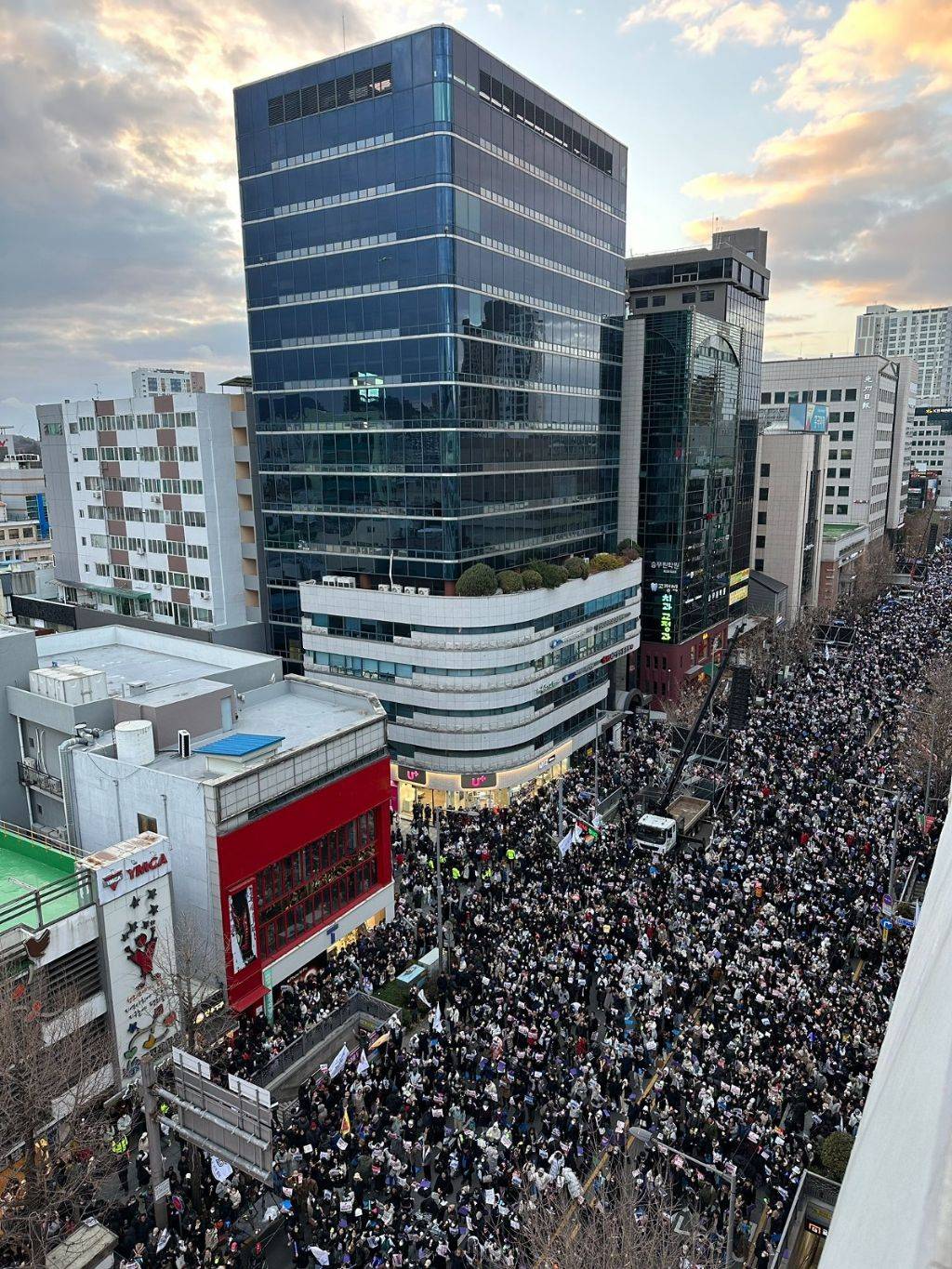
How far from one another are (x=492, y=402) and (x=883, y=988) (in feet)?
109

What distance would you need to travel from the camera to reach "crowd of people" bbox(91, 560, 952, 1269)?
1880 cm

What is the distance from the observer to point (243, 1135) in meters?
17.3

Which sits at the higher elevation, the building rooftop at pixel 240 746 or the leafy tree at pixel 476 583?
the leafy tree at pixel 476 583

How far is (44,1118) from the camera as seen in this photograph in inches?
721

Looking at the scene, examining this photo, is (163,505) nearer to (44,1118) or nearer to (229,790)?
(229,790)

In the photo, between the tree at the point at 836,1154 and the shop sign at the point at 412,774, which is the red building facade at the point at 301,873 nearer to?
the shop sign at the point at 412,774

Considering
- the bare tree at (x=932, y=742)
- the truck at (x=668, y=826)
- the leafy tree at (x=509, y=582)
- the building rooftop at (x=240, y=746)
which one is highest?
the leafy tree at (x=509, y=582)

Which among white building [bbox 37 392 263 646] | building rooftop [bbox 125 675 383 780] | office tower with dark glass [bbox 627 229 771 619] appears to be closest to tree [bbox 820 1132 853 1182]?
building rooftop [bbox 125 675 383 780]

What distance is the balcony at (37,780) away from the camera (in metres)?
30.2

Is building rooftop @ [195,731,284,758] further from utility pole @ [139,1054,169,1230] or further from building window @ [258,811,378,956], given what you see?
utility pole @ [139,1054,169,1230]

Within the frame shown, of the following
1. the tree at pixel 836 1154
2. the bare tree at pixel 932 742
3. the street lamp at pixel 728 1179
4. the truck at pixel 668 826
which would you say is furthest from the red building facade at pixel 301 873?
the bare tree at pixel 932 742

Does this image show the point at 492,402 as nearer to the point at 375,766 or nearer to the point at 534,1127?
the point at 375,766

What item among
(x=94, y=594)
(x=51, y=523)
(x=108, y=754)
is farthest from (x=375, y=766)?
(x=51, y=523)

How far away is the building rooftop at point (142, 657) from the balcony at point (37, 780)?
13.4ft
